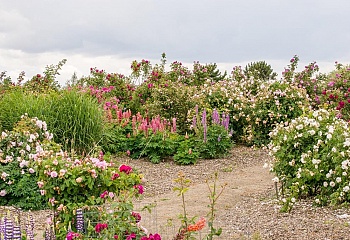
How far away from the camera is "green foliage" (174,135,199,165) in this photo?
31.9 feet

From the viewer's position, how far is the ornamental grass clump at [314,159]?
5895 mm

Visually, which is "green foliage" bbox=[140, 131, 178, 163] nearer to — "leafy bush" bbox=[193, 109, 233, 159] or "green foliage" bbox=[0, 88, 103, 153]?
"leafy bush" bbox=[193, 109, 233, 159]

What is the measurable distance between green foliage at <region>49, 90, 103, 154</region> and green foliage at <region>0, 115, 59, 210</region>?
1.35 meters

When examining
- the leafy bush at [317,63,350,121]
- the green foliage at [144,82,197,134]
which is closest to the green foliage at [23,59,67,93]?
the green foliage at [144,82,197,134]

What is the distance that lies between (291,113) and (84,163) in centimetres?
789

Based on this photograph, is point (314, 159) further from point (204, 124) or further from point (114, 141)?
point (114, 141)

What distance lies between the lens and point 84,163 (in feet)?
17.1

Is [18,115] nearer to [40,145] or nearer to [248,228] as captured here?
[40,145]

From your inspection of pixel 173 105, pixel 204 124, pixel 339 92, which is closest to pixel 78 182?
pixel 204 124

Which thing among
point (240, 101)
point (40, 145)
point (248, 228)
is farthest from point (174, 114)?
point (248, 228)

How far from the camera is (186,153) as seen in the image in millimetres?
9812

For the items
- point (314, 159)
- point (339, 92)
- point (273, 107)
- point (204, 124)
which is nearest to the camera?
point (314, 159)

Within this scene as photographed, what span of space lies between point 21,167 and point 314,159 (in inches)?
149

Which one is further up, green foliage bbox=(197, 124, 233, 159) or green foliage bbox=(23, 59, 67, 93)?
green foliage bbox=(23, 59, 67, 93)
